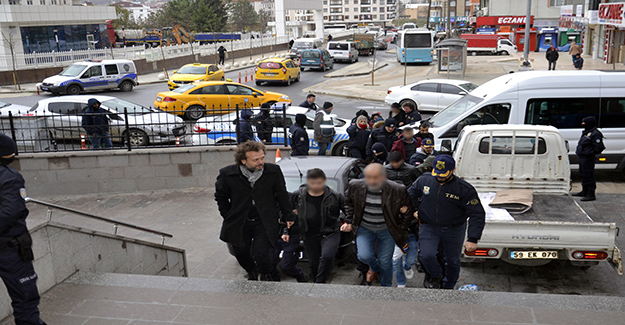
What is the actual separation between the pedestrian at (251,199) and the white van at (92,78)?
24.0 meters

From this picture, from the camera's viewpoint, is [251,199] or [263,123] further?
[263,123]

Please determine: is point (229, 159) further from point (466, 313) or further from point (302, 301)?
point (466, 313)

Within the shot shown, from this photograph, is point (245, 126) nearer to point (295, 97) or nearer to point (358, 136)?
point (358, 136)

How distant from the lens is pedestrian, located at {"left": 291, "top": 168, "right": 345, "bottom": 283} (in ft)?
19.7

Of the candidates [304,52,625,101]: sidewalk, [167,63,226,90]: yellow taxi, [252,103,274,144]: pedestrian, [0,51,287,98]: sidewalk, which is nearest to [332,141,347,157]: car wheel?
[252,103,274,144]: pedestrian

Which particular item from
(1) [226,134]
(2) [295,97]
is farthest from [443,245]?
(2) [295,97]

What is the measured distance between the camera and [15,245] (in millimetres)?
4383

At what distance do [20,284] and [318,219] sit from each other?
2864mm

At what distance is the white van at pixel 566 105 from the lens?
1141cm

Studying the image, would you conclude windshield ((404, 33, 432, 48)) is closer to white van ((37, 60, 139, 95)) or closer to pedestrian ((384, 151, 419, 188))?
white van ((37, 60, 139, 95))

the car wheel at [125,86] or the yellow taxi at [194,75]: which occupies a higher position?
the yellow taxi at [194,75]

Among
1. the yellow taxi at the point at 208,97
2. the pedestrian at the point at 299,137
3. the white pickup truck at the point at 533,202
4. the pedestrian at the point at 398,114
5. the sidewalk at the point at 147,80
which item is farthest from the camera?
the sidewalk at the point at 147,80

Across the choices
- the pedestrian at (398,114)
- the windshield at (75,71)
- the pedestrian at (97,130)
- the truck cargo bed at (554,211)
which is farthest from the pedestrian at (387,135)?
the windshield at (75,71)

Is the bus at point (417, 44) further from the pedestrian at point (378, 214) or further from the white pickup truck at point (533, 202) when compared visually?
the pedestrian at point (378, 214)
